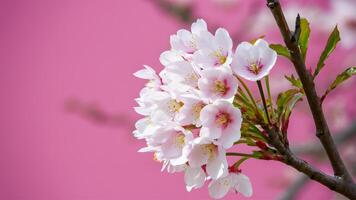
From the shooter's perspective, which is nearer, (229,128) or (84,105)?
(229,128)

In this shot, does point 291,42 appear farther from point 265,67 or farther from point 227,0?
point 227,0

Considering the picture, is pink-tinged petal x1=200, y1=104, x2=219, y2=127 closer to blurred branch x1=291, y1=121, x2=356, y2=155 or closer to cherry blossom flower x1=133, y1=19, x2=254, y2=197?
cherry blossom flower x1=133, y1=19, x2=254, y2=197

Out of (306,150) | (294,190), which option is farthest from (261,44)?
(306,150)

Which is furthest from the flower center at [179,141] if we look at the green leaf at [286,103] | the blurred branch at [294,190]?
the blurred branch at [294,190]

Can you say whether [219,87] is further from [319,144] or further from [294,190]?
[319,144]

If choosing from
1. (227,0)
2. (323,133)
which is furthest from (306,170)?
(227,0)

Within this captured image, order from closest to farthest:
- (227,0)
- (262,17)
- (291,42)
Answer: (291,42)
(262,17)
(227,0)

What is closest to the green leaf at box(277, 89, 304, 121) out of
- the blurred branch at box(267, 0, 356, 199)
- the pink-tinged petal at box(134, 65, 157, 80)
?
the blurred branch at box(267, 0, 356, 199)

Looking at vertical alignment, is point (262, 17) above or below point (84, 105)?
above
